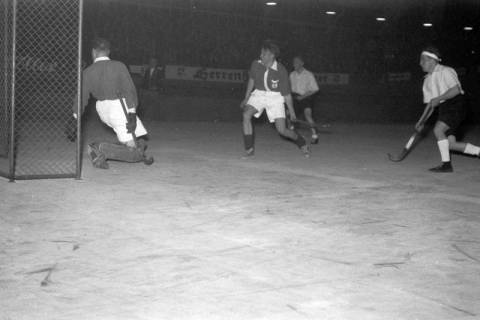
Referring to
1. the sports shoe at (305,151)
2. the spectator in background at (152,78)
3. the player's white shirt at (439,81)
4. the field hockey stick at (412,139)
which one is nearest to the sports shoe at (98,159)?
the sports shoe at (305,151)

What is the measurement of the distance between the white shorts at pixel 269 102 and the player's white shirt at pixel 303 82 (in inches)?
130

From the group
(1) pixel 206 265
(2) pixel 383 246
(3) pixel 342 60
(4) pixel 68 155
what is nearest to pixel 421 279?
(2) pixel 383 246

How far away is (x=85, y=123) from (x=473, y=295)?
15.2 metres

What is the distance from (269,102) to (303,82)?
11.6ft

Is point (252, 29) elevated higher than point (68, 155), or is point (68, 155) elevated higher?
point (252, 29)

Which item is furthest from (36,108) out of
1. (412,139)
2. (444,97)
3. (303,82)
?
(444,97)

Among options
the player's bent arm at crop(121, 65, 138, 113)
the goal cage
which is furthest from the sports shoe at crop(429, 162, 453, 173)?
the goal cage

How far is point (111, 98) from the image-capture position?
33.6 feet

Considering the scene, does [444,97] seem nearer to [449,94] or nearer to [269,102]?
[449,94]

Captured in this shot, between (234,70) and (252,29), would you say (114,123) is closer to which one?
(234,70)

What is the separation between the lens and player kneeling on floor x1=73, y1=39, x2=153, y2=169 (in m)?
10.1

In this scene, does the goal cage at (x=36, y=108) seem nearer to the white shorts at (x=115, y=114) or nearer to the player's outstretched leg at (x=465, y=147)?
the white shorts at (x=115, y=114)

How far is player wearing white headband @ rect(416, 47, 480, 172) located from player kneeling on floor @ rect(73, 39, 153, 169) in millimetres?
4282

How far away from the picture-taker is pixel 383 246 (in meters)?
5.87
